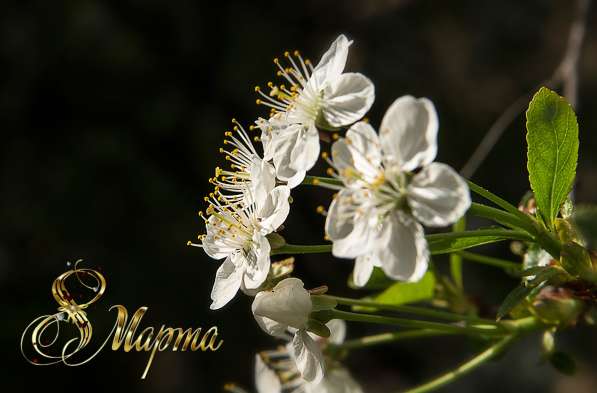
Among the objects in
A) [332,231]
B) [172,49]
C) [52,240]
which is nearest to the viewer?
[332,231]

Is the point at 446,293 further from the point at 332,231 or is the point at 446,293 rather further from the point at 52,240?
the point at 52,240

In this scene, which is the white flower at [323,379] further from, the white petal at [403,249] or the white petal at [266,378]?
the white petal at [403,249]

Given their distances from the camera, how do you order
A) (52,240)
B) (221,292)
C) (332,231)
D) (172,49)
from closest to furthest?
(332,231) < (221,292) < (52,240) < (172,49)

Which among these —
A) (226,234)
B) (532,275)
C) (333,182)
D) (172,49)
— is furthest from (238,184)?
(172,49)

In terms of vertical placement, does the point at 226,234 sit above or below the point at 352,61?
below

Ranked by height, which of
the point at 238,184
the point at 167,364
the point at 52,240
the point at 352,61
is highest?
the point at 352,61

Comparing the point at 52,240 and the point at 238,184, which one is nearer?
the point at 238,184

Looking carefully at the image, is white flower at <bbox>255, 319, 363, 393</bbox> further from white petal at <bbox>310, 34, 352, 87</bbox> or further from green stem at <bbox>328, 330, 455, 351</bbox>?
white petal at <bbox>310, 34, 352, 87</bbox>
